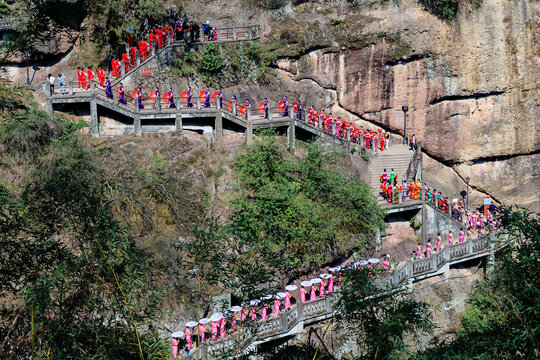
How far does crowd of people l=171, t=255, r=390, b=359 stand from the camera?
758 inches

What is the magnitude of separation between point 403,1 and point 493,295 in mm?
18131

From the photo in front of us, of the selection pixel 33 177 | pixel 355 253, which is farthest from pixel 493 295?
pixel 33 177

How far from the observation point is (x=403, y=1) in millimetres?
33781

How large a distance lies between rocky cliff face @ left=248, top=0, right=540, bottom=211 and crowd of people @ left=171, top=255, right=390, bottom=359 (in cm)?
970

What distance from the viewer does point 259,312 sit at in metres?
22.7

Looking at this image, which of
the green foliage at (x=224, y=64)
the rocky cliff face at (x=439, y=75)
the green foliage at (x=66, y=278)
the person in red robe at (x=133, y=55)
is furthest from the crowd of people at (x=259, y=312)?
the person in red robe at (x=133, y=55)

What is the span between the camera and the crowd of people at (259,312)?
19.3m

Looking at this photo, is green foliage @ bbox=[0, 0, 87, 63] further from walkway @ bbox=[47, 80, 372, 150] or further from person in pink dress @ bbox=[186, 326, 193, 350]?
walkway @ bbox=[47, 80, 372, 150]

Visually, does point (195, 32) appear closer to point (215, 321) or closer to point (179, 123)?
point (179, 123)

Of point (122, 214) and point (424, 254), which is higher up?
point (122, 214)

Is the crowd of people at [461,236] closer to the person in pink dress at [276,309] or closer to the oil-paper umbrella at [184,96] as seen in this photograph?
the person in pink dress at [276,309]

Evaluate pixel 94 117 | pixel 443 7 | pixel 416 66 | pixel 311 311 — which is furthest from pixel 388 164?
pixel 94 117

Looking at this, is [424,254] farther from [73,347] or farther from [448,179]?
[73,347]

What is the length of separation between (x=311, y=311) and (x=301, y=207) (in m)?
4.02
